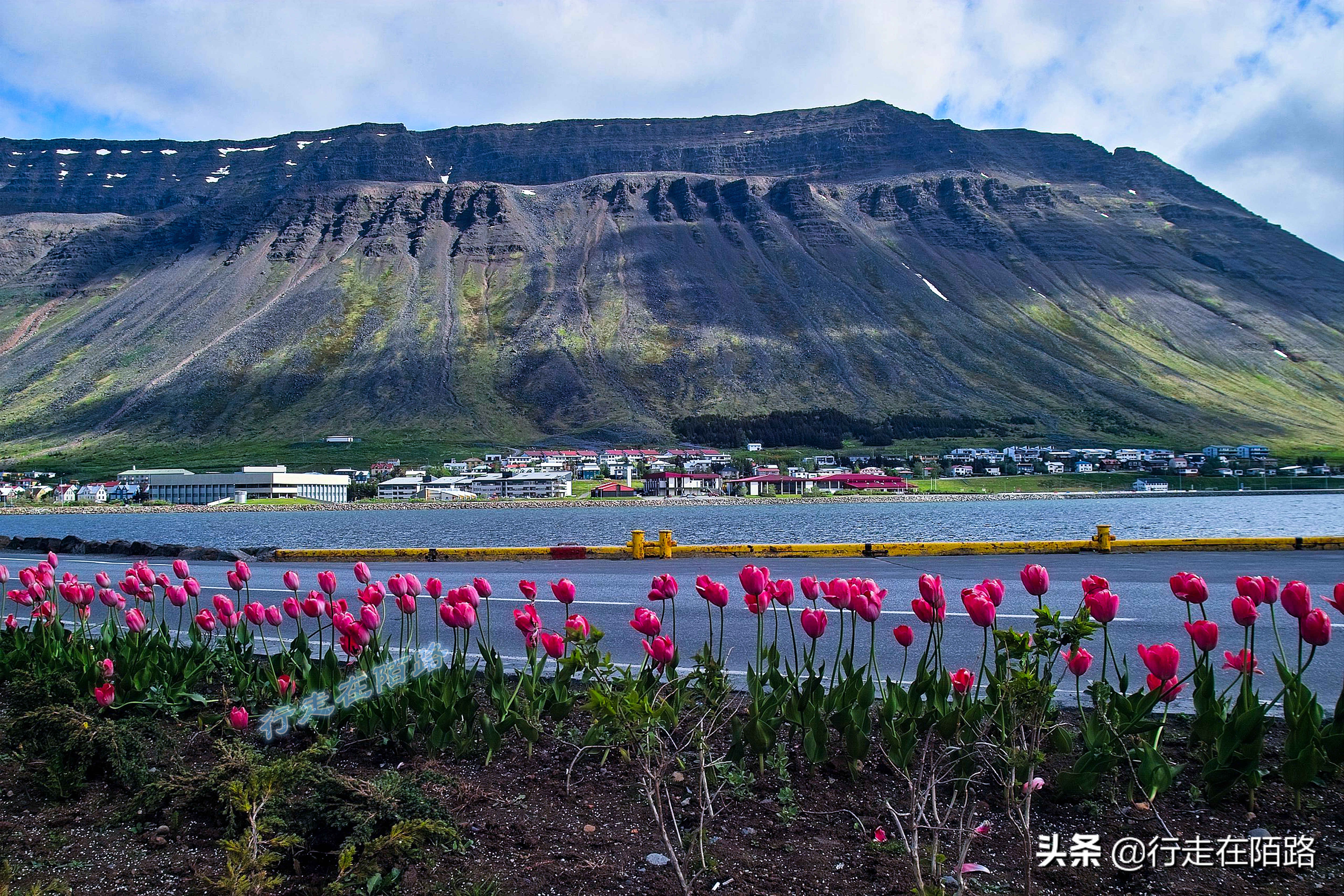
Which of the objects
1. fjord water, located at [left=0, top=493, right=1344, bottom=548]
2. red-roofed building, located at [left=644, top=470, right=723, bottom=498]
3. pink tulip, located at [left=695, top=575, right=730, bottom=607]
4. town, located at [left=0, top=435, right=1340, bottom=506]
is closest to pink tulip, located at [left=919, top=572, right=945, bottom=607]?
pink tulip, located at [left=695, top=575, right=730, bottom=607]

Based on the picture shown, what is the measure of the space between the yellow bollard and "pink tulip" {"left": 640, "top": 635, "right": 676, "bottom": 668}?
12878mm

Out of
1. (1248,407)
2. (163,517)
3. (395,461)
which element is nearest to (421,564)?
(163,517)

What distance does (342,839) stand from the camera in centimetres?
425

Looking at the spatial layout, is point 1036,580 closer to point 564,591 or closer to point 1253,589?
point 1253,589

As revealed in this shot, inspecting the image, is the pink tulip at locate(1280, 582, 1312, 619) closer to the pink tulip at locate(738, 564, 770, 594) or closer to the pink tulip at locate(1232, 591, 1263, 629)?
the pink tulip at locate(1232, 591, 1263, 629)

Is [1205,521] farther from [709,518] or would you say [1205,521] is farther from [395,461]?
[395,461]

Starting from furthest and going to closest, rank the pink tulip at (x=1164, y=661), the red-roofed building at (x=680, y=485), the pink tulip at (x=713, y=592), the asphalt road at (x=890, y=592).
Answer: the red-roofed building at (x=680, y=485)
the asphalt road at (x=890, y=592)
the pink tulip at (x=713, y=592)
the pink tulip at (x=1164, y=661)

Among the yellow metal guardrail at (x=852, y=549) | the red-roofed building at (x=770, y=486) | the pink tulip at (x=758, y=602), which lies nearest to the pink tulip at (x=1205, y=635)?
the pink tulip at (x=758, y=602)

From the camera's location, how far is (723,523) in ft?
232

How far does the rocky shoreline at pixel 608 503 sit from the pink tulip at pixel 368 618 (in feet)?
357

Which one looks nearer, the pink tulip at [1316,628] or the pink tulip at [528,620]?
the pink tulip at [1316,628]

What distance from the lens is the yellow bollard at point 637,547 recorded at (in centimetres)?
1825

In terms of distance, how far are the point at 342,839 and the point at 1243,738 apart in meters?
4.36

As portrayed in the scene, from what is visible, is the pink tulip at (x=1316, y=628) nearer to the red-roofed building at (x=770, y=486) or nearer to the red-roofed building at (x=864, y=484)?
the red-roofed building at (x=864, y=484)
